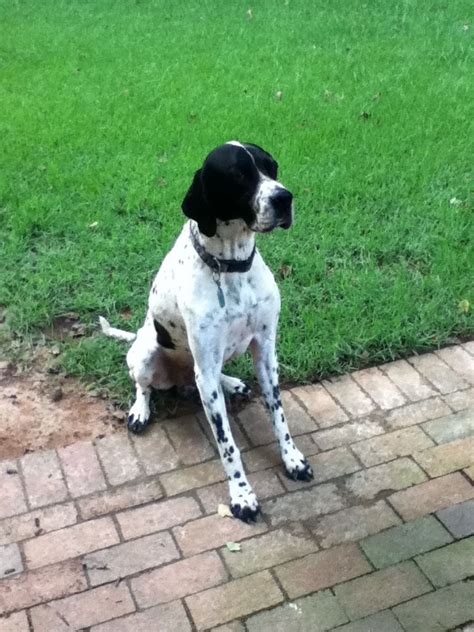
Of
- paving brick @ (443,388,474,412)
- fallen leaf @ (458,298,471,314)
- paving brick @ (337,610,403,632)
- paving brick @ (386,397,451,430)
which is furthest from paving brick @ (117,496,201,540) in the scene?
fallen leaf @ (458,298,471,314)

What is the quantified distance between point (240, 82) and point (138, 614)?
6.53 meters

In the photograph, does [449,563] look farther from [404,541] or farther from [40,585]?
[40,585]

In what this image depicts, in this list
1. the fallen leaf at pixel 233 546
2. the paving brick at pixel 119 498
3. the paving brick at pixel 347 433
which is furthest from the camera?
the paving brick at pixel 347 433

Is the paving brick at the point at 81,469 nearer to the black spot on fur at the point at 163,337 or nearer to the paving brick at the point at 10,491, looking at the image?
the paving brick at the point at 10,491

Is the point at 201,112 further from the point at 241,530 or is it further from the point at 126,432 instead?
the point at 241,530

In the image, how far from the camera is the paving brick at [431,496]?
3166 mm

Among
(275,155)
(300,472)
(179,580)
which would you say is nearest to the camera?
(179,580)

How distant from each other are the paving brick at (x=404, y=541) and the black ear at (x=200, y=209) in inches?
54.0

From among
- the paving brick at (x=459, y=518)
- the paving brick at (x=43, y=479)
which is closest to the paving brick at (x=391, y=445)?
the paving brick at (x=459, y=518)

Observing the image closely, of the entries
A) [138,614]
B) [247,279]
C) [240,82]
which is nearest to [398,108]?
[240,82]

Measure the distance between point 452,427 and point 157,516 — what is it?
1.45m

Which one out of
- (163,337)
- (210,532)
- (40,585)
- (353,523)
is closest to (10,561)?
(40,585)

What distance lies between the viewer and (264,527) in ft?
10.3

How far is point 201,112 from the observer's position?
7.42 metres
